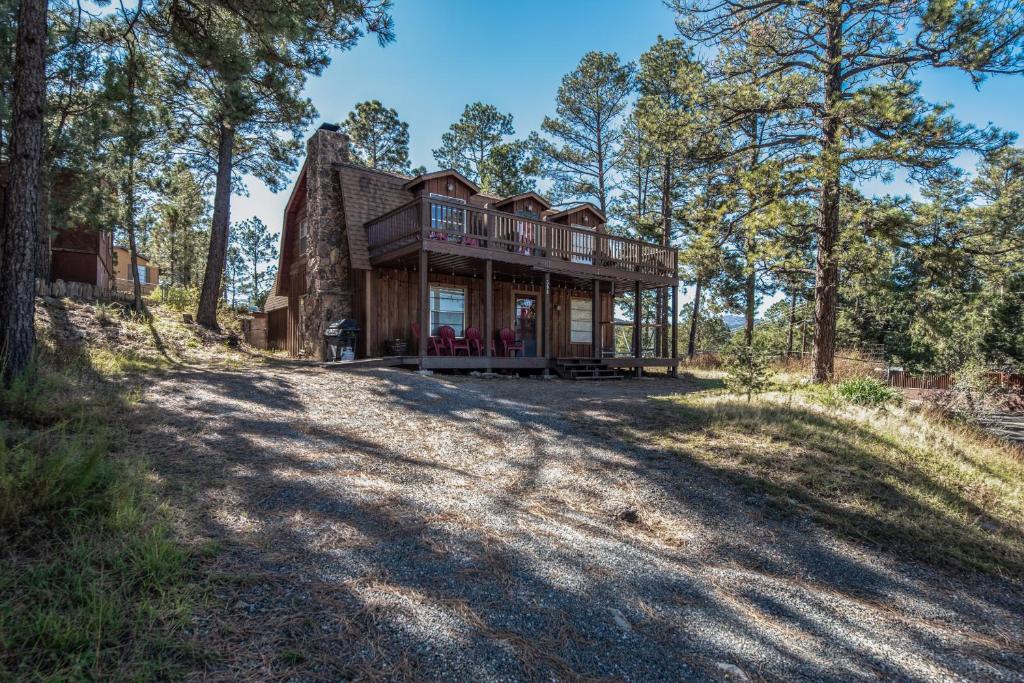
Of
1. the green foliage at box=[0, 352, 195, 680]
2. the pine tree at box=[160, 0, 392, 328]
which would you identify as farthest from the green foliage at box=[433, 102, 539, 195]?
the green foliage at box=[0, 352, 195, 680]

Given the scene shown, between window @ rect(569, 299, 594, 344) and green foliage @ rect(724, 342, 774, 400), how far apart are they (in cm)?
845

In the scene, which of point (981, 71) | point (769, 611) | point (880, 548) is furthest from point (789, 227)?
point (769, 611)

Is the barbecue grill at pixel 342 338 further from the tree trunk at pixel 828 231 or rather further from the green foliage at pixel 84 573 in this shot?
the tree trunk at pixel 828 231

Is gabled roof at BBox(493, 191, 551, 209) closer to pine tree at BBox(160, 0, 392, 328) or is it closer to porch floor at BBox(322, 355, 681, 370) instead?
porch floor at BBox(322, 355, 681, 370)

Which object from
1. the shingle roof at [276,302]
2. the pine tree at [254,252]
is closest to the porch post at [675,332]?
the shingle roof at [276,302]

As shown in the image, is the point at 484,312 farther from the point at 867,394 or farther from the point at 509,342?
the point at 867,394

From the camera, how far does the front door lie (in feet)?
53.2

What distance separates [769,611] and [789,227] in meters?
9.60

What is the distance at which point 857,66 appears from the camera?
10.7m

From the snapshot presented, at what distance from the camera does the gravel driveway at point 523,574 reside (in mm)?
2121

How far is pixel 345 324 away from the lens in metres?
12.8

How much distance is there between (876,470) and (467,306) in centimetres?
1126

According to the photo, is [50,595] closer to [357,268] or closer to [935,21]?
[357,268]

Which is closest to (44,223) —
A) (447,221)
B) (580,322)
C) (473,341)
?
(447,221)
